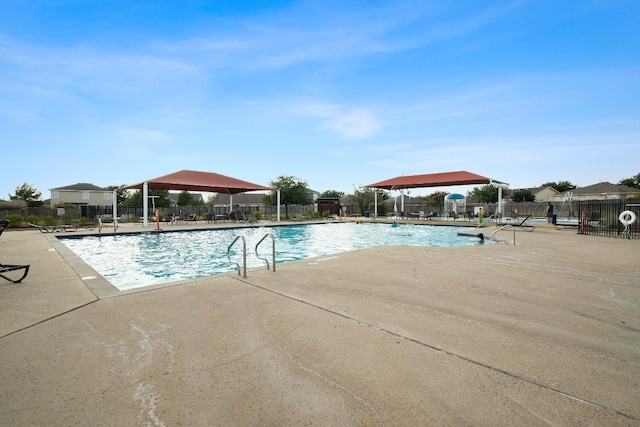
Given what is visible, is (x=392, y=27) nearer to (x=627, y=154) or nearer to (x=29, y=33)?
(x=29, y=33)

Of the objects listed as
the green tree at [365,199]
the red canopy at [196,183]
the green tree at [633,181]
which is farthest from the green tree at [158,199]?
the green tree at [633,181]

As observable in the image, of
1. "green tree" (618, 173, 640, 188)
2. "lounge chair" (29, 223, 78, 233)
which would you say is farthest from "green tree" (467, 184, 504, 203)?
"lounge chair" (29, 223, 78, 233)

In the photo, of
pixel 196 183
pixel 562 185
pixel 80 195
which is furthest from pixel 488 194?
pixel 80 195

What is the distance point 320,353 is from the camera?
2508 millimetres

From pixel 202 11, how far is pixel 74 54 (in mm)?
5138

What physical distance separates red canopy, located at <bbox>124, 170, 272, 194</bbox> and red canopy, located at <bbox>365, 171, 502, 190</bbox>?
36.7 ft

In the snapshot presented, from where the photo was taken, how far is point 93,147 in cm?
2077

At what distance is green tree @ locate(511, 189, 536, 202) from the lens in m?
53.5

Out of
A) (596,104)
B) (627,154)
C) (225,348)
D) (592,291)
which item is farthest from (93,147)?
(627,154)

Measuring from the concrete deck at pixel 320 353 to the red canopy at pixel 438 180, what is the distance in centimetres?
1788

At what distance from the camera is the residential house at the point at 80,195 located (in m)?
44.7

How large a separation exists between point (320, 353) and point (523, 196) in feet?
207

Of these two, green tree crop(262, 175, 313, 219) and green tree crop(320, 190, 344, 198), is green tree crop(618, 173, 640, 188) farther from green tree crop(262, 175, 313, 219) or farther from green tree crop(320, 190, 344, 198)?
green tree crop(262, 175, 313, 219)

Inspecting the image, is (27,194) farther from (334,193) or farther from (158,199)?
(334,193)
